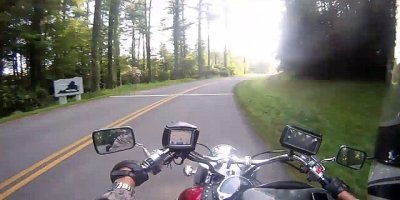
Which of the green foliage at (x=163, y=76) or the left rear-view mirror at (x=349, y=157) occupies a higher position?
the left rear-view mirror at (x=349, y=157)

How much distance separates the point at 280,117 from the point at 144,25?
126ft

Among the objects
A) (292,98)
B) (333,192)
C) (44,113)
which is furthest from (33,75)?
(333,192)

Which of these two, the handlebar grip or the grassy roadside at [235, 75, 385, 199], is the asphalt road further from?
the handlebar grip

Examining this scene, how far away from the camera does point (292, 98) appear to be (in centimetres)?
1619

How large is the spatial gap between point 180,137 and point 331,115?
30.8ft

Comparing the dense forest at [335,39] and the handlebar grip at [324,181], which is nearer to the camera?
the handlebar grip at [324,181]

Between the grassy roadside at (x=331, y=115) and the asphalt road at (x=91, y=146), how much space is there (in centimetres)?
59

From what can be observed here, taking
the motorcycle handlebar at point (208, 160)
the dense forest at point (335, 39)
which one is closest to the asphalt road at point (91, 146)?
the motorcycle handlebar at point (208, 160)

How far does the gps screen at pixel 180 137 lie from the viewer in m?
2.51

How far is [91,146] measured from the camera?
908 centimetres

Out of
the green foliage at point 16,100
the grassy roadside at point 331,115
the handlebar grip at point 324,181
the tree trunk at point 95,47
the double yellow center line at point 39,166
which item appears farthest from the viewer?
the tree trunk at point 95,47

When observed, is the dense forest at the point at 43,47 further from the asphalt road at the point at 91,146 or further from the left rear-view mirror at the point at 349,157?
the left rear-view mirror at the point at 349,157

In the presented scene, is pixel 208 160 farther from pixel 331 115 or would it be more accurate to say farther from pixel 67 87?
pixel 67 87

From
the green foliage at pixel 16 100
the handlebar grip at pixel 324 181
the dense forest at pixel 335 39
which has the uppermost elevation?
the dense forest at pixel 335 39
